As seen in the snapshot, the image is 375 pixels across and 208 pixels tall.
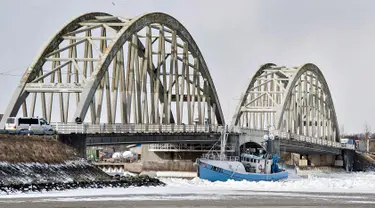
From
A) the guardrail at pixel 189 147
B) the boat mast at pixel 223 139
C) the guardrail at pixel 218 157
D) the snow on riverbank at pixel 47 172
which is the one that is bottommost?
the snow on riverbank at pixel 47 172

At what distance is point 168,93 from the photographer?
109 metres

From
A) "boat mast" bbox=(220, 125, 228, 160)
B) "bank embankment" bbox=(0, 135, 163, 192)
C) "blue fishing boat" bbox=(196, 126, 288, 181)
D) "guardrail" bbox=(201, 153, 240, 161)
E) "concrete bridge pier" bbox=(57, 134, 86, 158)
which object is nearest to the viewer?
"bank embankment" bbox=(0, 135, 163, 192)

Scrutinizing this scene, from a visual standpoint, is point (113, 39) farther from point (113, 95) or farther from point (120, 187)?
point (120, 187)

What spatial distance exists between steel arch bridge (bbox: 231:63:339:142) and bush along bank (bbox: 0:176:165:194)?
63.2 meters

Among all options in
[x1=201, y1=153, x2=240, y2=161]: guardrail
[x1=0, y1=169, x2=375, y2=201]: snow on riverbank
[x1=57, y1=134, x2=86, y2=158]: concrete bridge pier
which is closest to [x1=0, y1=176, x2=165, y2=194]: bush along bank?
[x1=0, y1=169, x2=375, y2=201]: snow on riverbank

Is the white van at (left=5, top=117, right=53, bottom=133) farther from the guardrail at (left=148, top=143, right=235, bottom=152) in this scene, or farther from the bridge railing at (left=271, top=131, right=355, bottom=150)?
the bridge railing at (left=271, top=131, right=355, bottom=150)

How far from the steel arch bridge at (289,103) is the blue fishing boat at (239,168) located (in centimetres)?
3315

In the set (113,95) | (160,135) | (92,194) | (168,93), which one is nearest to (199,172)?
(160,135)

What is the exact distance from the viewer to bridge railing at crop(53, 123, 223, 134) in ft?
243

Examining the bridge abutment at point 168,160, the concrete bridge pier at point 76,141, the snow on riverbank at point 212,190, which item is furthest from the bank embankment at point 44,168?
the bridge abutment at point 168,160

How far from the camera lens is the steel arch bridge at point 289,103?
146500 millimetres

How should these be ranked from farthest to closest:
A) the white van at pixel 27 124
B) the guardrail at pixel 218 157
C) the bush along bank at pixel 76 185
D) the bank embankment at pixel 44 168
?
the guardrail at pixel 218 157 → the white van at pixel 27 124 → the bank embankment at pixel 44 168 → the bush along bank at pixel 76 185

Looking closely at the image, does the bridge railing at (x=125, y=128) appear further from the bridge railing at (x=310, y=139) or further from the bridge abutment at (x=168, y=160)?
the bridge railing at (x=310, y=139)

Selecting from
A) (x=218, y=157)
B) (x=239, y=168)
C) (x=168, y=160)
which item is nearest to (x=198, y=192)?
(x=239, y=168)
